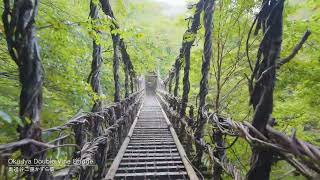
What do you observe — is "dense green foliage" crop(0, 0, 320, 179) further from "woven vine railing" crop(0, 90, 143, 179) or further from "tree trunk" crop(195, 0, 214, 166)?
"tree trunk" crop(195, 0, 214, 166)

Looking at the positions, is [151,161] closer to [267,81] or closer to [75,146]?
[75,146]

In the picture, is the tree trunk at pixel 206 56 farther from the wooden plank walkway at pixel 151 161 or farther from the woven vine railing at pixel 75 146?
the woven vine railing at pixel 75 146

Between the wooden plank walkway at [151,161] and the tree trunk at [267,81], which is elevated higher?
the tree trunk at [267,81]

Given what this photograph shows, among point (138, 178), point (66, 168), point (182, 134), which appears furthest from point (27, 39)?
point (182, 134)

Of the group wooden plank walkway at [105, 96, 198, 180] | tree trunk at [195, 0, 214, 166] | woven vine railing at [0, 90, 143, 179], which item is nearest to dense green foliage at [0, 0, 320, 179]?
woven vine railing at [0, 90, 143, 179]

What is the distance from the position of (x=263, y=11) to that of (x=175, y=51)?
83.4ft

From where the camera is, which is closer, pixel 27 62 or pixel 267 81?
pixel 267 81

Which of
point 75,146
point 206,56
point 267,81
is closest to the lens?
point 267,81

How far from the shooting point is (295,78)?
4.52 m

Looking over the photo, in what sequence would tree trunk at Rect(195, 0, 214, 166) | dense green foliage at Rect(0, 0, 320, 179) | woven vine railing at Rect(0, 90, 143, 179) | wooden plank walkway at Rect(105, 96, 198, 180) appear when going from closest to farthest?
woven vine railing at Rect(0, 90, 143, 179)
dense green foliage at Rect(0, 0, 320, 179)
wooden plank walkway at Rect(105, 96, 198, 180)
tree trunk at Rect(195, 0, 214, 166)

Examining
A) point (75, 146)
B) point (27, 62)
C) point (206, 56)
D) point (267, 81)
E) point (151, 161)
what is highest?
point (206, 56)

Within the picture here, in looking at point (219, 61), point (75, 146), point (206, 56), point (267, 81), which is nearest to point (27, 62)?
point (75, 146)

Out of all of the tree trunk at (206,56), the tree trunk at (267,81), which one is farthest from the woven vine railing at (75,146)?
the tree trunk at (206,56)

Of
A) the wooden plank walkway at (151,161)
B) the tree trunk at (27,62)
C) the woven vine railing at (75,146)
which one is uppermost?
the tree trunk at (27,62)
